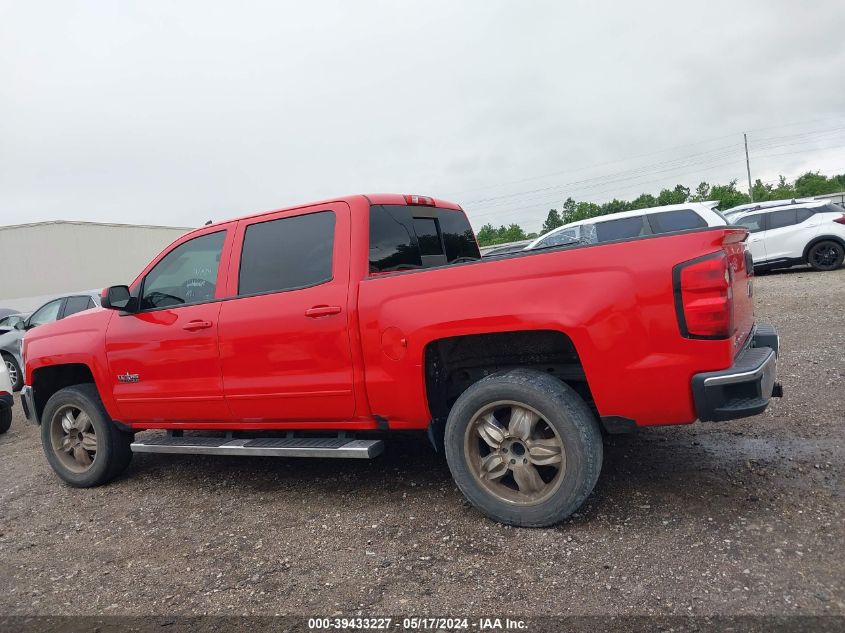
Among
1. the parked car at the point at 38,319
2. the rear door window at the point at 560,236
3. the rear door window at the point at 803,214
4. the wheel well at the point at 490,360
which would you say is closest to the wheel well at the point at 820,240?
the rear door window at the point at 803,214

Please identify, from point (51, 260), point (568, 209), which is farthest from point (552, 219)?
point (51, 260)

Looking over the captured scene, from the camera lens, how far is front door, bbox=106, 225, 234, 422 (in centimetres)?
400

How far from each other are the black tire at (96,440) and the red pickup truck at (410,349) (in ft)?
0.05

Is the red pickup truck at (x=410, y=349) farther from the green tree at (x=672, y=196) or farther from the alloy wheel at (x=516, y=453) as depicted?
the green tree at (x=672, y=196)

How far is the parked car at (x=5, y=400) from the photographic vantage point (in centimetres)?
674

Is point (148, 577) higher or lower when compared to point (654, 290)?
lower

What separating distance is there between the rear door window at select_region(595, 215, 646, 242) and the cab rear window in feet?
20.0

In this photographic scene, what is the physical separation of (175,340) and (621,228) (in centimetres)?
812

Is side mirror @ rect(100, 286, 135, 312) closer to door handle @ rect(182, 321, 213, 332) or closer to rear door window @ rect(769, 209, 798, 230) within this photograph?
door handle @ rect(182, 321, 213, 332)

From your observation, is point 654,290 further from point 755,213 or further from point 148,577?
point 755,213

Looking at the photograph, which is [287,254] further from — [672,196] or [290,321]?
[672,196]

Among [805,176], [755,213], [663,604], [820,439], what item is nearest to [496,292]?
[663,604]

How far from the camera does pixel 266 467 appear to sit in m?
4.68

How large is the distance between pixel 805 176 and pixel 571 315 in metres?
78.5
